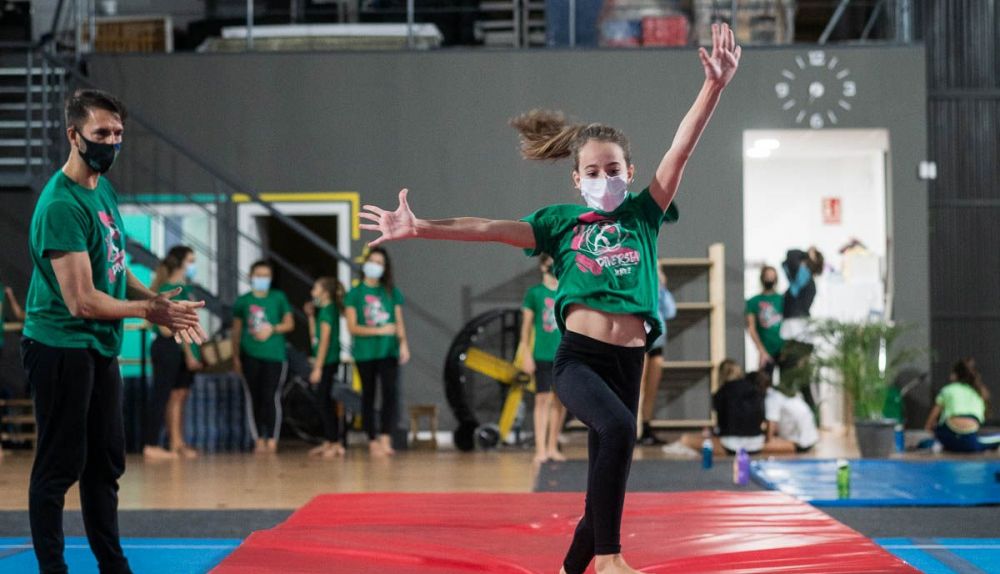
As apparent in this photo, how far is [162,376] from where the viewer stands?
31.5 feet

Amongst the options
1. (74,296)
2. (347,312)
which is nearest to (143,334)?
(347,312)

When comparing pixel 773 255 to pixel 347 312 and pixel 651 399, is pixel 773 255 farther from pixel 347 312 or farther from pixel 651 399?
pixel 347 312

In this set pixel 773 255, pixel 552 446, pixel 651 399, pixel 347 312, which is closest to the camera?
pixel 552 446

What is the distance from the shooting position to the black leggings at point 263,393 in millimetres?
9938

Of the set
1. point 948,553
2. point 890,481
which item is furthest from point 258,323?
point 948,553

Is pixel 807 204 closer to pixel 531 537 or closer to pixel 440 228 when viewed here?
pixel 531 537

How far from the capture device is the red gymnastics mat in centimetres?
383

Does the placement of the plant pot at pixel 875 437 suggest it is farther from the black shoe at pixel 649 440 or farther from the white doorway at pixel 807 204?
the white doorway at pixel 807 204

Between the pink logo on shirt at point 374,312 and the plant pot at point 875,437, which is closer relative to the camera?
the plant pot at point 875,437

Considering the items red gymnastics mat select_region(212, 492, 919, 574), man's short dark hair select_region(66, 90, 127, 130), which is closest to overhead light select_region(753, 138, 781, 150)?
red gymnastics mat select_region(212, 492, 919, 574)

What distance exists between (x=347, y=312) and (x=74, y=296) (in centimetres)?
607

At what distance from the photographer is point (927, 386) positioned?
1139 cm

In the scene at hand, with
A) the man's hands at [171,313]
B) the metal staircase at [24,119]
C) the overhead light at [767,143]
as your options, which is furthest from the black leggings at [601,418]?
the overhead light at [767,143]

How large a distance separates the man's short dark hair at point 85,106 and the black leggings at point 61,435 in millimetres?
699
